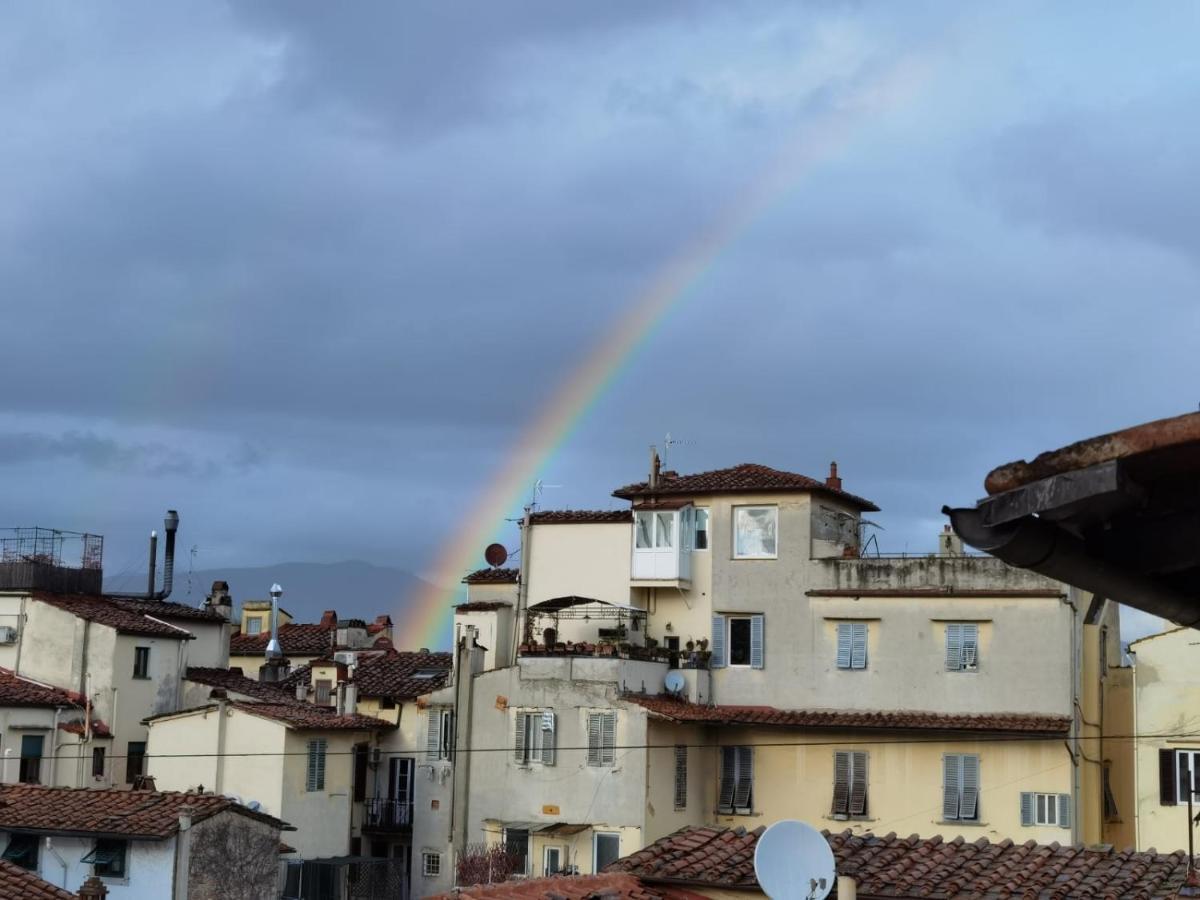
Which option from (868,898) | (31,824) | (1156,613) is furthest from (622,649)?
(1156,613)

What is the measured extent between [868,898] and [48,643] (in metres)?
41.8

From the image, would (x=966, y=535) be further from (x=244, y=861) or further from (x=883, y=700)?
(x=883, y=700)

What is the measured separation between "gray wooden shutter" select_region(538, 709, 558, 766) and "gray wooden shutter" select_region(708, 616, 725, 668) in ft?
20.6

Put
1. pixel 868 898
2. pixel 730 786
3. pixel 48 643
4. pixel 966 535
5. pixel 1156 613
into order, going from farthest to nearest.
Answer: pixel 48 643 < pixel 730 786 < pixel 868 898 < pixel 1156 613 < pixel 966 535

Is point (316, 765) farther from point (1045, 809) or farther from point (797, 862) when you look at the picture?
point (797, 862)

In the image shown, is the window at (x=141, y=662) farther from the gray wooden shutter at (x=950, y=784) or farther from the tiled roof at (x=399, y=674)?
the gray wooden shutter at (x=950, y=784)

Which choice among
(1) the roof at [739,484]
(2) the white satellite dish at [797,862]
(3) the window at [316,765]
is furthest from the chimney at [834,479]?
(2) the white satellite dish at [797,862]

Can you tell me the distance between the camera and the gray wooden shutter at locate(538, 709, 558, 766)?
48.5m

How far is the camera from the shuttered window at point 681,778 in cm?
4844

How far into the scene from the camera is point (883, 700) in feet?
162

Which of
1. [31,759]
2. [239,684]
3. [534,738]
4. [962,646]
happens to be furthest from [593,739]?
[31,759]

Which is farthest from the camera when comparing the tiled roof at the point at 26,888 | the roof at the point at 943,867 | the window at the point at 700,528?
the window at the point at 700,528

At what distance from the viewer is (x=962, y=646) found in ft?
159

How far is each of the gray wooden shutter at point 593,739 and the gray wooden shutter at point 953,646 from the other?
11.2 metres
